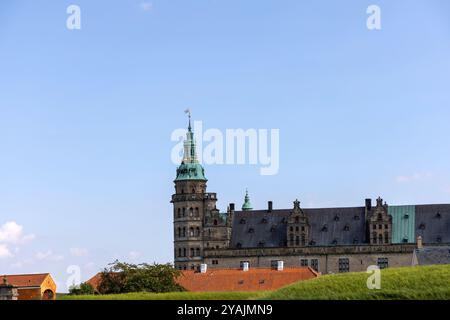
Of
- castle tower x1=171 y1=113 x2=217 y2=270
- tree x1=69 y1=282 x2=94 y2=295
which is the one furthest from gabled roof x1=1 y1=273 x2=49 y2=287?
tree x1=69 y1=282 x2=94 y2=295

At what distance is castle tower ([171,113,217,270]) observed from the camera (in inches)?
5310

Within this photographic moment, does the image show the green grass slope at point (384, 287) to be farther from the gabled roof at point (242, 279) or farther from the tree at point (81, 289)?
the gabled roof at point (242, 279)

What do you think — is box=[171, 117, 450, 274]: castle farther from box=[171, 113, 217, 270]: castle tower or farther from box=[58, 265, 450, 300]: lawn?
box=[58, 265, 450, 300]: lawn

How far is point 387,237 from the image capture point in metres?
130

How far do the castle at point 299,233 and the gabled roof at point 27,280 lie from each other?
19.4 metres

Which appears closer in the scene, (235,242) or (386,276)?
(386,276)

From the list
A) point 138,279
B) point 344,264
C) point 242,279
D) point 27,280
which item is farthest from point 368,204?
point 138,279

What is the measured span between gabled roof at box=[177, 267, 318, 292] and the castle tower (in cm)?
2409
